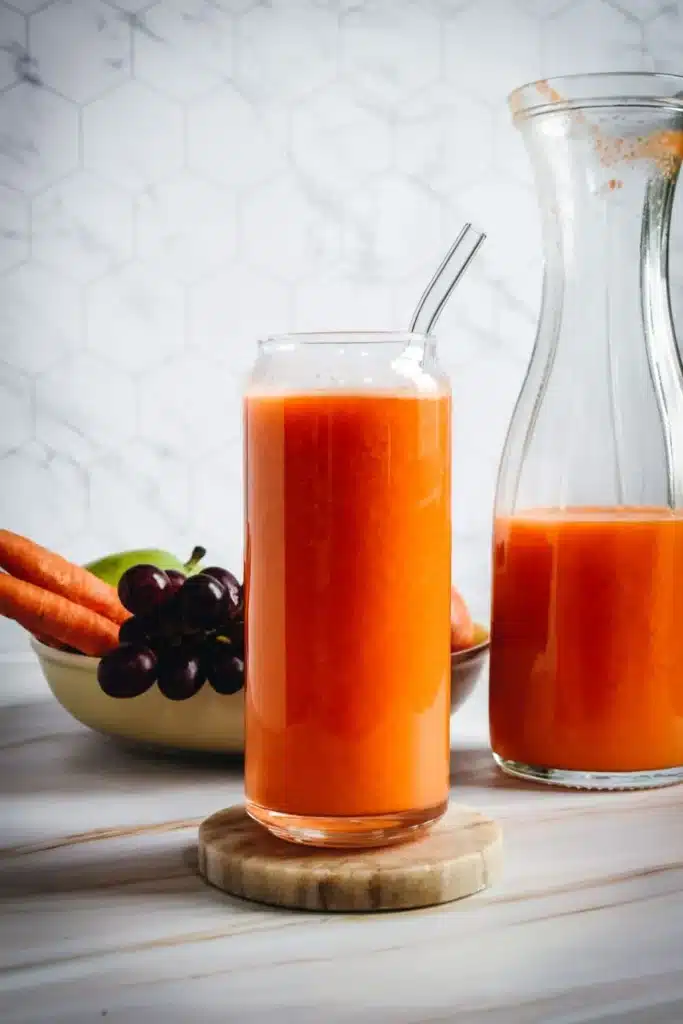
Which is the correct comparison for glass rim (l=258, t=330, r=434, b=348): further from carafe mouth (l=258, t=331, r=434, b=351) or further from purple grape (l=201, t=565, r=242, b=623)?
purple grape (l=201, t=565, r=242, b=623)

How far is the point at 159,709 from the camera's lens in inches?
32.5

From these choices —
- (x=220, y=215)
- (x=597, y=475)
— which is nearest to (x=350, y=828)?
(x=597, y=475)

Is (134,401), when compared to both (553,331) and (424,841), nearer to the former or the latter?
(553,331)

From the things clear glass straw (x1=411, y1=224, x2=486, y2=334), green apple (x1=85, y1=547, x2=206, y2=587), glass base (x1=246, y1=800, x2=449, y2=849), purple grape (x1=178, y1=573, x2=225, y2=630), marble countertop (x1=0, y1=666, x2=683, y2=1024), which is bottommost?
marble countertop (x1=0, y1=666, x2=683, y2=1024)

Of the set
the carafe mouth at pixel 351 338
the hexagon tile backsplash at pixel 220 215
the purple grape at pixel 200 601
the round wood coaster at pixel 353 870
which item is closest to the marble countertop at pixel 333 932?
the round wood coaster at pixel 353 870

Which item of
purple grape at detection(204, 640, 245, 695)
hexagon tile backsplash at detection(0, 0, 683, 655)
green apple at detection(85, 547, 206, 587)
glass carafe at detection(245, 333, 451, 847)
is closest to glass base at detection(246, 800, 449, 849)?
glass carafe at detection(245, 333, 451, 847)

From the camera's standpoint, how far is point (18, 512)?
65.7 inches

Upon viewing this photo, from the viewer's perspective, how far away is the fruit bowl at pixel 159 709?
82 centimetres

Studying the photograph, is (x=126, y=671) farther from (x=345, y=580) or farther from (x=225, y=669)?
(x=345, y=580)

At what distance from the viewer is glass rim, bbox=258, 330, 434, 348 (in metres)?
0.63

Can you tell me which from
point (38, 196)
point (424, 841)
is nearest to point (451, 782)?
point (424, 841)

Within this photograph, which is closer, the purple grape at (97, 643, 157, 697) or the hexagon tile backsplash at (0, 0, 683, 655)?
the purple grape at (97, 643, 157, 697)

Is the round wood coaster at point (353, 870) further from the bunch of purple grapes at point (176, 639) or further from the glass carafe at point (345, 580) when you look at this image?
the bunch of purple grapes at point (176, 639)

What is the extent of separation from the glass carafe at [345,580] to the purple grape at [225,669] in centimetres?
15
